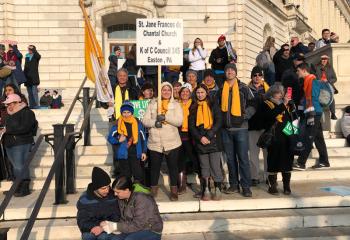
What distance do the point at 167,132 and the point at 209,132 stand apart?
0.62 meters

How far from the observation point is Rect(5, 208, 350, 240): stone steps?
527 centimetres

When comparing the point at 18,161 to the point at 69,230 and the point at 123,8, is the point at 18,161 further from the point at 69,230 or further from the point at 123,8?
the point at 123,8

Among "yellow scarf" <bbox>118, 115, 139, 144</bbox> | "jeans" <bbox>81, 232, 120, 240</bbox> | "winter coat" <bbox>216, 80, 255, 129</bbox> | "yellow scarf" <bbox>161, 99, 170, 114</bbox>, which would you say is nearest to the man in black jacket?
"yellow scarf" <bbox>118, 115, 139, 144</bbox>

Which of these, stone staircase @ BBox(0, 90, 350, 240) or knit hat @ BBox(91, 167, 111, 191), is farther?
stone staircase @ BBox(0, 90, 350, 240)

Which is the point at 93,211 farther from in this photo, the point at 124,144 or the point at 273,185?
the point at 273,185

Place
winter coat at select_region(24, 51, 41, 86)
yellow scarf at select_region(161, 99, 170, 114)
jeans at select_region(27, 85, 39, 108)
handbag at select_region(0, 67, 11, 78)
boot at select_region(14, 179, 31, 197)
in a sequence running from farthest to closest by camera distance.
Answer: jeans at select_region(27, 85, 39, 108) < winter coat at select_region(24, 51, 41, 86) < handbag at select_region(0, 67, 11, 78) < boot at select_region(14, 179, 31, 197) < yellow scarf at select_region(161, 99, 170, 114)

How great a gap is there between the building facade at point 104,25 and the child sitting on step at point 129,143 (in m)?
12.3

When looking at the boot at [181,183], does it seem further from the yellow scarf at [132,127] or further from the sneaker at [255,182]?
the sneaker at [255,182]

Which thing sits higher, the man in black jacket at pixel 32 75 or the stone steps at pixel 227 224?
the man in black jacket at pixel 32 75

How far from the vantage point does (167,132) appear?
6109 mm

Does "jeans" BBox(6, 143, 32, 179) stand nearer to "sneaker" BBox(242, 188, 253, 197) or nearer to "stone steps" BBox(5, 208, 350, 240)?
"stone steps" BBox(5, 208, 350, 240)

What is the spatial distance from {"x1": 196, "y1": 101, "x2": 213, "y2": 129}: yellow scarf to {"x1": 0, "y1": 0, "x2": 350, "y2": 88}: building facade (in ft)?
→ 41.5

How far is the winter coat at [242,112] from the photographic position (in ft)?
20.7

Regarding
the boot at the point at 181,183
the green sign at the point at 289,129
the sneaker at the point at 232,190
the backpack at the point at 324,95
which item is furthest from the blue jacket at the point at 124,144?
the backpack at the point at 324,95
